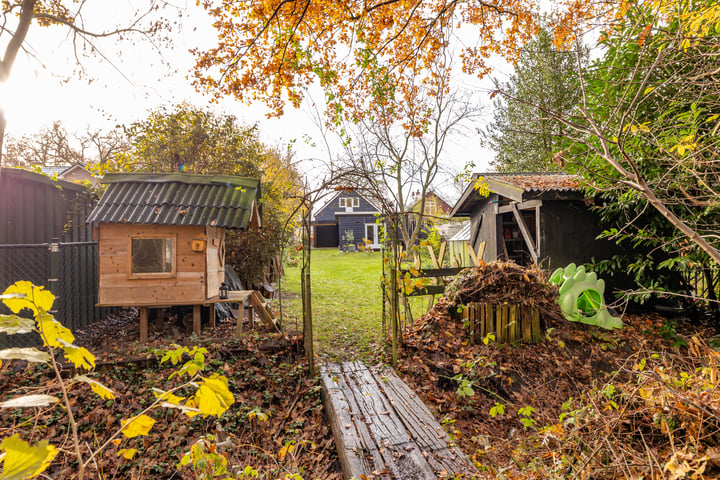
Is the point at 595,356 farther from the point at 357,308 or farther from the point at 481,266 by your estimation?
the point at 357,308

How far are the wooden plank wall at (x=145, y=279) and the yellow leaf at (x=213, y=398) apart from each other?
509cm

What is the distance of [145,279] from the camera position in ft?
A: 18.9

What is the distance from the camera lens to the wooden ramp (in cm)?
280

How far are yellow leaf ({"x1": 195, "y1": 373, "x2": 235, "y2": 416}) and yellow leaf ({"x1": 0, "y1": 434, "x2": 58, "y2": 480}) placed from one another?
392 millimetres

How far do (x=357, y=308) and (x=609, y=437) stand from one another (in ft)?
24.8

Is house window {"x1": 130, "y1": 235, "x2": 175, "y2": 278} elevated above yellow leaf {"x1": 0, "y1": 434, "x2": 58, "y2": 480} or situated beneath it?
elevated above

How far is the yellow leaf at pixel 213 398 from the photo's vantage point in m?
1.15

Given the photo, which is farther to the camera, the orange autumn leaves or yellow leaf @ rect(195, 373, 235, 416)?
the orange autumn leaves

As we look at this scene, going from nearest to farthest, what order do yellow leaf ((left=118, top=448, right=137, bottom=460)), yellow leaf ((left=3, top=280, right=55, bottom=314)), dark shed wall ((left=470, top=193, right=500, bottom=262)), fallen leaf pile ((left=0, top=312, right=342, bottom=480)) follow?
1. yellow leaf ((left=3, top=280, right=55, bottom=314))
2. yellow leaf ((left=118, top=448, right=137, bottom=460))
3. fallen leaf pile ((left=0, top=312, right=342, bottom=480))
4. dark shed wall ((left=470, top=193, right=500, bottom=262))

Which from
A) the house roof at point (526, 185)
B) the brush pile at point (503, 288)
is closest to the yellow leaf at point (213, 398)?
the brush pile at point (503, 288)

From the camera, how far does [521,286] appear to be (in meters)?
6.04

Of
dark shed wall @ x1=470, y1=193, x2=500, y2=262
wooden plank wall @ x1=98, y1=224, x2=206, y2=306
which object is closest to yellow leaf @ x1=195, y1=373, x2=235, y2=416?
wooden plank wall @ x1=98, y1=224, x2=206, y2=306

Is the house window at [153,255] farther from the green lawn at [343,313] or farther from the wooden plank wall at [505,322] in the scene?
the wooden plank wall at [505,322]

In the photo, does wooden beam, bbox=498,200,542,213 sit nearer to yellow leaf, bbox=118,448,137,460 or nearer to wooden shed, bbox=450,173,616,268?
wooden shed, bbox=450,173,616,268
